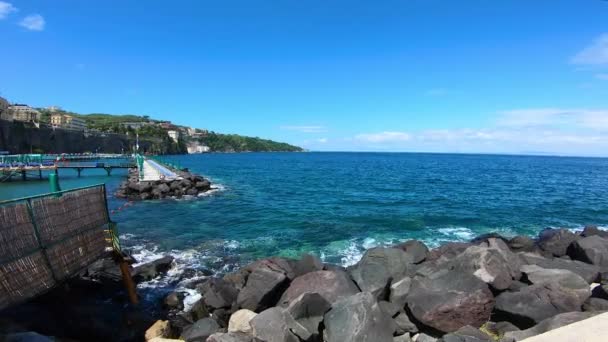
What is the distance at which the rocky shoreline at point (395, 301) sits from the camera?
713 cm

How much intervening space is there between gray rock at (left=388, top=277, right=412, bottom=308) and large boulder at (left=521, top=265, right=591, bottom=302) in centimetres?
322

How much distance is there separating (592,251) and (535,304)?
19.8ft

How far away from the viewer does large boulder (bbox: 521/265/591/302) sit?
8.29 metres

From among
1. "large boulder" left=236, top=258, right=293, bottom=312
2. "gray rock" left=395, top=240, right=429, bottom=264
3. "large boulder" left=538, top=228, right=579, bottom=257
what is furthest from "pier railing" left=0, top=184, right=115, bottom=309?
"large boulder" left=538, top=228, right=579, bottom=257

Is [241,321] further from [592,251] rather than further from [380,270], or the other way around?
[592,251]

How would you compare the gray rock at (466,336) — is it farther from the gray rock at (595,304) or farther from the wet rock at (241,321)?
the wet rock at (241,321)

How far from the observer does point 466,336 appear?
6129 millimetres

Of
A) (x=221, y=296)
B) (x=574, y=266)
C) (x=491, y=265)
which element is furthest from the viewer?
(x=221, y=296)

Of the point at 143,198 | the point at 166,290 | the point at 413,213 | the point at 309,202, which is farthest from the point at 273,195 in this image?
the point at 166,290

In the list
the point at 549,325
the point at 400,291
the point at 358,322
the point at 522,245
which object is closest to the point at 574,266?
the point at 522,245

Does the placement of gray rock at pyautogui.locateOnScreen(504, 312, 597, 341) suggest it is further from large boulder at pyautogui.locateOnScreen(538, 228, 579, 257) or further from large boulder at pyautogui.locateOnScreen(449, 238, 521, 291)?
large boulder at pyautogui.locateOnScreen(538, 228, 579, 257)

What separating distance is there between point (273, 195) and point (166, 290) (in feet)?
83.1

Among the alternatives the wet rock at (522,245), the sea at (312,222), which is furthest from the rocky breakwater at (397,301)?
the wet rock at (522,245)

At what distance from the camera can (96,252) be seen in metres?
10.3
